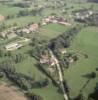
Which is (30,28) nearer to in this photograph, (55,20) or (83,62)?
(55,20)

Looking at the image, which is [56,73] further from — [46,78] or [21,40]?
→ [21,40]

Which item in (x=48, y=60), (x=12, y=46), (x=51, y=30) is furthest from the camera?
(x=51, y=30)

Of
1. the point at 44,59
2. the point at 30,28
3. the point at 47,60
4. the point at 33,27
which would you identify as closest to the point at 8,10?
the point at 33,27

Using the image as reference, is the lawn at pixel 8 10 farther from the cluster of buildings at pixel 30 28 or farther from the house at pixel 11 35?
the house at pixel 11 35

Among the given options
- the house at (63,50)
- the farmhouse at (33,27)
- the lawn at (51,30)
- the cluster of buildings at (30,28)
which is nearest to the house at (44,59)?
the house at (63,50)

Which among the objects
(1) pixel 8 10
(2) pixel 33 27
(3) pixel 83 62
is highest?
(1) pixel 8 10

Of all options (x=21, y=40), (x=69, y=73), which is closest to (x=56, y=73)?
(x=69, y=73)

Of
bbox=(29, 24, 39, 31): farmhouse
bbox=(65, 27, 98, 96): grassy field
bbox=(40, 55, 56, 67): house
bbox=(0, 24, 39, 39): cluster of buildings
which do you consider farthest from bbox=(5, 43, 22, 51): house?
bbox=(65, 27, 98, 96): grassy field
